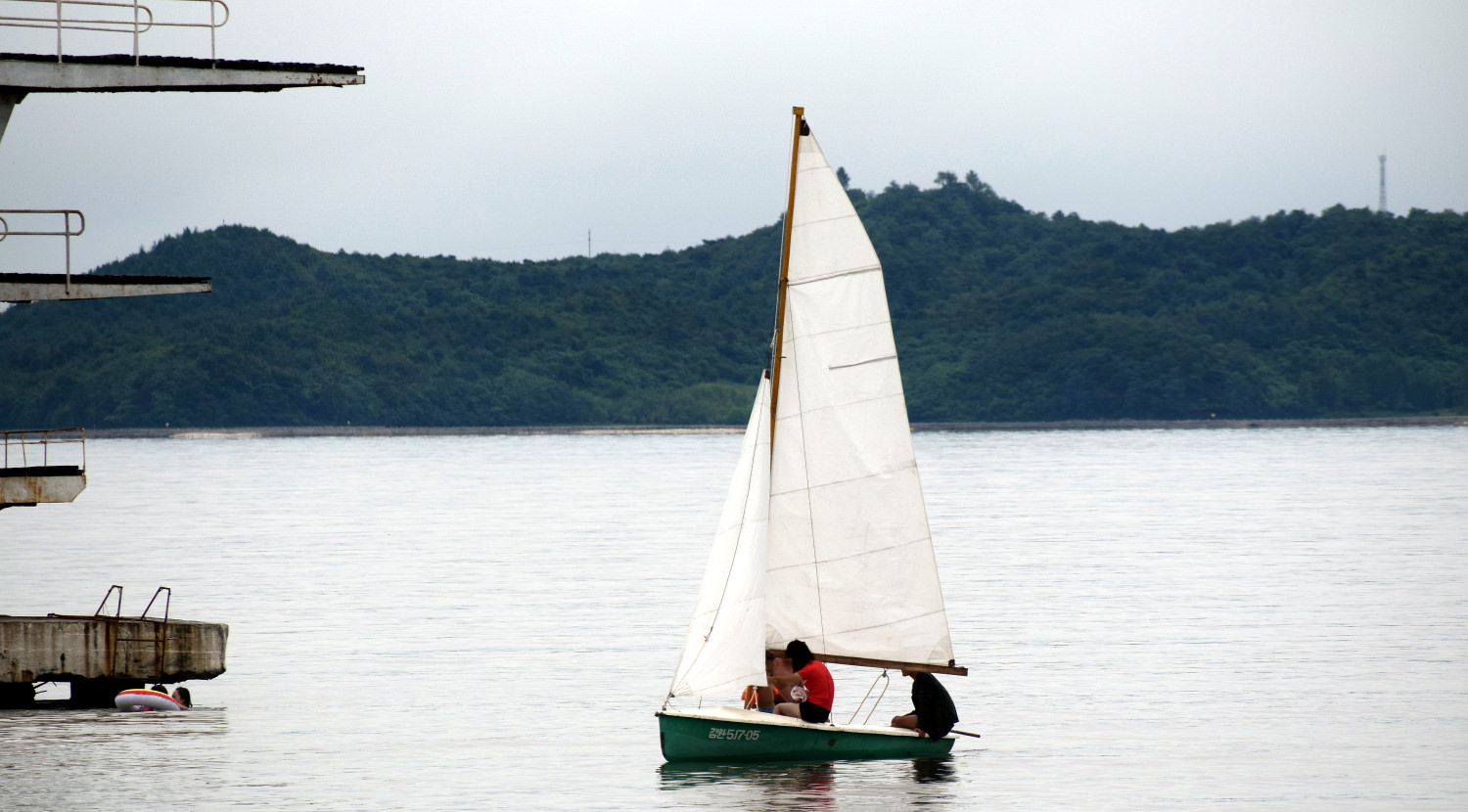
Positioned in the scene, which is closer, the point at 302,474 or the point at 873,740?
the point at 873,740

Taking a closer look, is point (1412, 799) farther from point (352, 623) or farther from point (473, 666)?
point (352, 623)

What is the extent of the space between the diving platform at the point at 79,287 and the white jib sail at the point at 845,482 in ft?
28.5

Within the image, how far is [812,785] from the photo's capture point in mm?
26922

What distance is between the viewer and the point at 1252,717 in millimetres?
35344

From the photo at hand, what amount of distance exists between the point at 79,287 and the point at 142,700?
33.7 feet

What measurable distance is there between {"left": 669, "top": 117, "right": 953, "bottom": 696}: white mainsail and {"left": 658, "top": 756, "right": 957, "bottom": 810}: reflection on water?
1.58 metres

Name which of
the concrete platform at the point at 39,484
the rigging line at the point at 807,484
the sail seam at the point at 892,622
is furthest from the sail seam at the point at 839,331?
→ the concrete platform at the point at 39,484

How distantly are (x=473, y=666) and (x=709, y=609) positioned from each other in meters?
17.9

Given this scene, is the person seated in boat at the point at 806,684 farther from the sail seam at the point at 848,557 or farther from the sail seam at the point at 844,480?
the sail seam at the point at 844,480

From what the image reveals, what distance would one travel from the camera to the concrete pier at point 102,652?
32.3m

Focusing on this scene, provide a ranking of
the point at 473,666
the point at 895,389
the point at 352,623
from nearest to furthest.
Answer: the point at 895,389 → the point at 473,666 → the point at 352,623

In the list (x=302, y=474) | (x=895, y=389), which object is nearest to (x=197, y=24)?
(x=895, y=389)

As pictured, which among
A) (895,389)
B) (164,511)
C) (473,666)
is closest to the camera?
(895,389)

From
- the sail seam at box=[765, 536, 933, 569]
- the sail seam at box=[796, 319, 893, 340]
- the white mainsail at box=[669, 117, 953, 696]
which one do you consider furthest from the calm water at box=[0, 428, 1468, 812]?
the sail seam at box=[796, 319, 893, 340]
